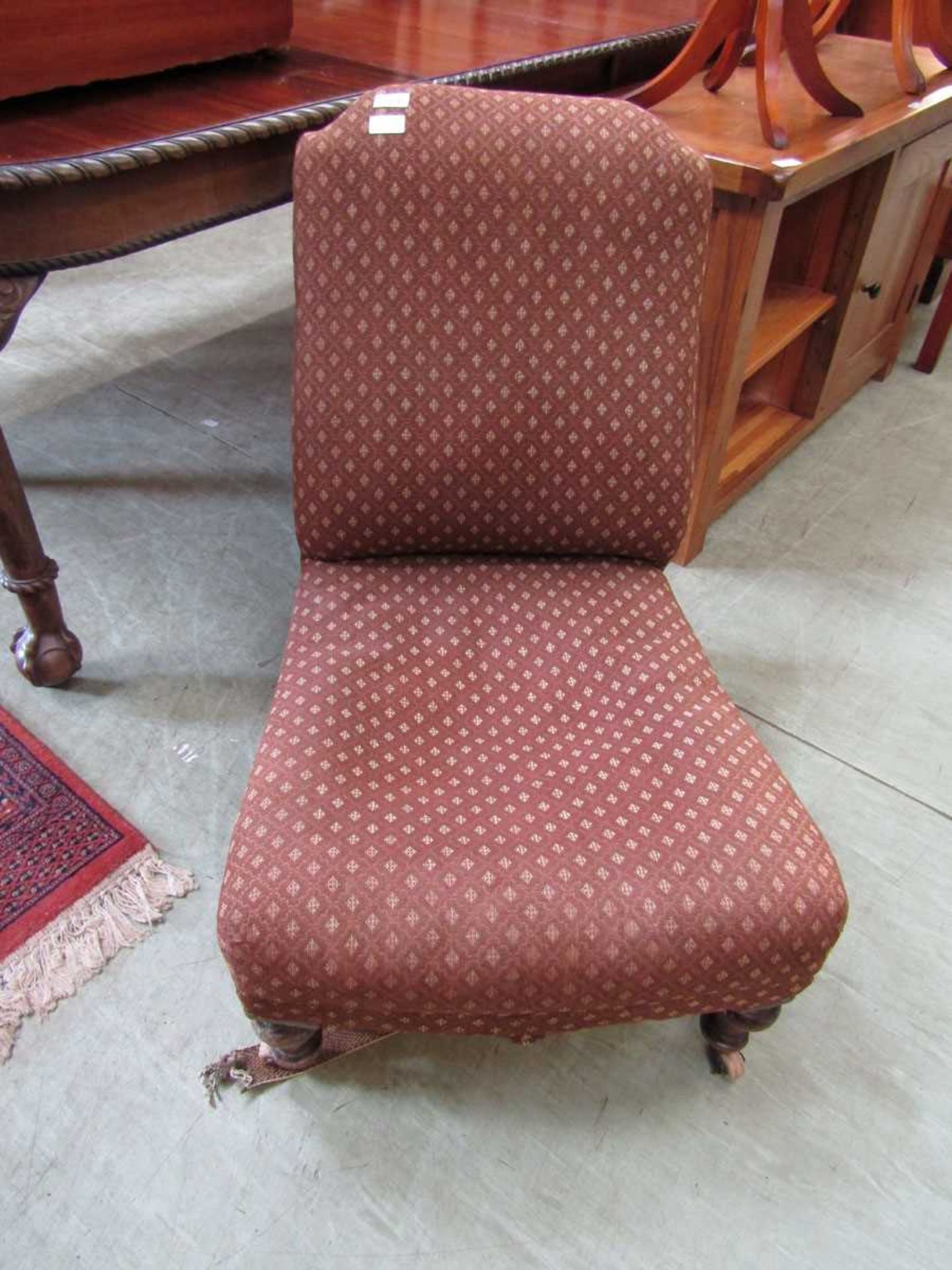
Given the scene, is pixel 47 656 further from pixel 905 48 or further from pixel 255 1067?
pixel 905 48

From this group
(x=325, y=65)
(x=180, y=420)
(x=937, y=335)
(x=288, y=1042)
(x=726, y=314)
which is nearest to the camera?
(x=288, y=1042)

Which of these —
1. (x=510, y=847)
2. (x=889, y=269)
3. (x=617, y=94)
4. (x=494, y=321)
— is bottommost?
(x=510, y=847)

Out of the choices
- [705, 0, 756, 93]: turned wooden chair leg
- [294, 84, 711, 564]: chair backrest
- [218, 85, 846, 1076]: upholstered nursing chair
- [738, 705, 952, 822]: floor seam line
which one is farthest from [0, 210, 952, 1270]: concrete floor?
[705, 0, 756, 93]: turned wooden chair leg

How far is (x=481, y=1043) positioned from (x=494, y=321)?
883mm

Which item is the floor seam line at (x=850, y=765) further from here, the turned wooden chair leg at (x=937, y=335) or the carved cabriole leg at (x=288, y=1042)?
the turned wooden chair leg at (x=937, y=335)

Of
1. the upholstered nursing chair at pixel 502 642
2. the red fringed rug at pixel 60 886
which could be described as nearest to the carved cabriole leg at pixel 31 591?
the red fringed rug at pixel 60 886

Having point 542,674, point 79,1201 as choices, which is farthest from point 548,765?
point 79,1201

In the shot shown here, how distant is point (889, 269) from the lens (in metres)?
2.04

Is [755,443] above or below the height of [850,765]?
above

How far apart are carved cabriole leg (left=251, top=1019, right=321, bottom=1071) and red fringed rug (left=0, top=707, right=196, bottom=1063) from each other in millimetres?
287

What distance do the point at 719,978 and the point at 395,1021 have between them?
1.01ft

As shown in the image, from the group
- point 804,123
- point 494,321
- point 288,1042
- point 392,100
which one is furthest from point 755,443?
point 288,1042

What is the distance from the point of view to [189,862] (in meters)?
1.29

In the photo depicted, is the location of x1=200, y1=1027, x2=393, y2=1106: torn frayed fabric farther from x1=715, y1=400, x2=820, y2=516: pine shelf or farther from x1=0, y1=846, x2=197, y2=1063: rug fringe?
x1=715, y1=400, x2=820, y2=516: pine shelf
